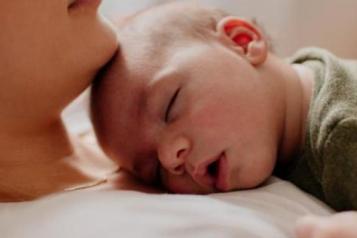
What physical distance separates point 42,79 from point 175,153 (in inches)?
8.4

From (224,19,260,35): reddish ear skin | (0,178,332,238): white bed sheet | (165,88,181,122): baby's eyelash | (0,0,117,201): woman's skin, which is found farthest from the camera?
(224,19,260,35): reddish ear skin

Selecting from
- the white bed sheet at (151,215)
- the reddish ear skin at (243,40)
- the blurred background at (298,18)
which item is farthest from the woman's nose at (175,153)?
the blurred background at (298,18)

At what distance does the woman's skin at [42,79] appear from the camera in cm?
88

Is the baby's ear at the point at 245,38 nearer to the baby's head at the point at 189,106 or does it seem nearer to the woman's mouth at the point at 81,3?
the baby's head at the point at 189,106

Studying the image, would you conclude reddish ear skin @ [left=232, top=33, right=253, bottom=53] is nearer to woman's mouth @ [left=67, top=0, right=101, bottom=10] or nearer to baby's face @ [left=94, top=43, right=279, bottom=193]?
baby's face @ [left=94, top=43, right=279, bottom=193]

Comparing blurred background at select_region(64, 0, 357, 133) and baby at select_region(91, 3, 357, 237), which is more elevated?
baby at select_region(91, 3, 357, 237)

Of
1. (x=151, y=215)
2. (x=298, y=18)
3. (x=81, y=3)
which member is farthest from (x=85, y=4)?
Answer: (x=298, y=18)

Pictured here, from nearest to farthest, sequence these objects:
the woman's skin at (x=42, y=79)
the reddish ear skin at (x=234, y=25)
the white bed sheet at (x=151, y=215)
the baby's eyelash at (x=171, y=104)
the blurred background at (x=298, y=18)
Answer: the white bed sheet at (x=151, y=215) → the woman's skin at (x=42, y=79) → the baby's eyelash at (x=171, y=104) → the reddish ear skin at (x=234, y=25) → the blurred background at (x=298, y=18)

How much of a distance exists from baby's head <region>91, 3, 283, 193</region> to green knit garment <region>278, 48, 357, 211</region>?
6cm

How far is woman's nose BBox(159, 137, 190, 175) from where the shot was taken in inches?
37.9

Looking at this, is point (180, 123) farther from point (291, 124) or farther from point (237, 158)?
point (291, 124)

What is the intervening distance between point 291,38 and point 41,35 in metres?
0.97

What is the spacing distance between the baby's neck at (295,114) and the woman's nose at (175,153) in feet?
0.62

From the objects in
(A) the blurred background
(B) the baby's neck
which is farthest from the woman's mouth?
(A) the blurred background
